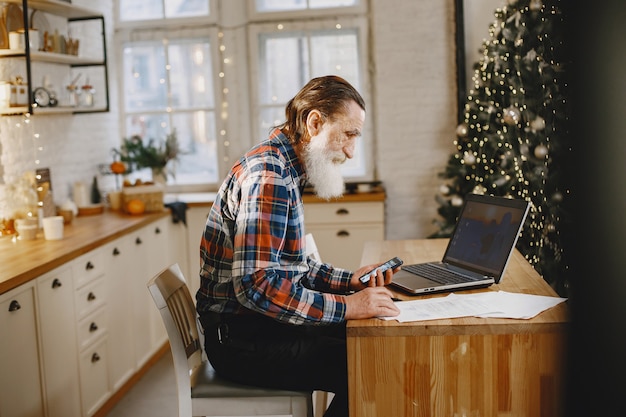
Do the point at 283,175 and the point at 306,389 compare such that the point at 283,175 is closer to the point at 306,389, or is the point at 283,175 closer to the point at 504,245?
the point at 306,389

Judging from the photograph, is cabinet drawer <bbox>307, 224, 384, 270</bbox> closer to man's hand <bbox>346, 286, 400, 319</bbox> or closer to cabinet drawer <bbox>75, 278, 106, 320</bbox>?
cabinet drawer <bbox>75, 278, 106, 320</bbox>

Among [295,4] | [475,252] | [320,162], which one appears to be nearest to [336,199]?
[295,4]

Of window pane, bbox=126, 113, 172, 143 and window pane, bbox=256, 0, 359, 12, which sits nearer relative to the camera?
window pane, bbox=256, 0, 359, 12

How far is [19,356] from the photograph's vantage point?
2830 mm

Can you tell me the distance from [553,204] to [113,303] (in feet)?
7.63

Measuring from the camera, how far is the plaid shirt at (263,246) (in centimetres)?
201

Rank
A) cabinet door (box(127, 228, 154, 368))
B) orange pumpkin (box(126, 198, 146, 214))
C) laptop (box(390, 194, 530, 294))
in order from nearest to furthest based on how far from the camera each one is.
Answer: laptop (box(390, 194, 530, 294)) < cabinet door (box(127, 228, 154, 368)) < orange pumpkin (box(126, 198, 146, 214))

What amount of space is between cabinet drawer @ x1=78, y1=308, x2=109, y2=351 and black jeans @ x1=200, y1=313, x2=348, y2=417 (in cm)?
148

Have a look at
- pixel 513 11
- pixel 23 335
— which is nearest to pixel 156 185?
pixel 23 335

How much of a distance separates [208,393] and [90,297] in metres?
1.58

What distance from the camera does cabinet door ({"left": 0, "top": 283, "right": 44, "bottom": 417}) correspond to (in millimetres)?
2709

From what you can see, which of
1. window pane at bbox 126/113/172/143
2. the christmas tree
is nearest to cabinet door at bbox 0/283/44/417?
the christmas tree

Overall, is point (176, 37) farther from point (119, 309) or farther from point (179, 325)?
point (179, 325)

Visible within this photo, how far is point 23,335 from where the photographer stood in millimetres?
2867
